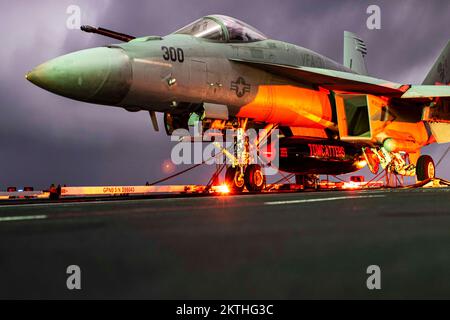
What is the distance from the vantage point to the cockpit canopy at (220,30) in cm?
768

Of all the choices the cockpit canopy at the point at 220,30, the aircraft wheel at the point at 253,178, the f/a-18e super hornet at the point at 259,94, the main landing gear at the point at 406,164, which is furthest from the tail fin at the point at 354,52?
the aircraft wheel at the point at 253,178

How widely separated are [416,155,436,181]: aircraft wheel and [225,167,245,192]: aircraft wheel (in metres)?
4.55

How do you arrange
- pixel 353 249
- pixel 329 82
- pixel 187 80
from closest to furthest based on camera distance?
pixel 353 249 → pixel 187 80 → pixel 329 82

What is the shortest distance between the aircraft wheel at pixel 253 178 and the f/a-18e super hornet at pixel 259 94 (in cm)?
2

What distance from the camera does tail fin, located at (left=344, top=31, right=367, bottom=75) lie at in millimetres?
16250

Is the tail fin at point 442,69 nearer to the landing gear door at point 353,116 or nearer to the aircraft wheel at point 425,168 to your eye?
the aircraft wheel at point 425,168

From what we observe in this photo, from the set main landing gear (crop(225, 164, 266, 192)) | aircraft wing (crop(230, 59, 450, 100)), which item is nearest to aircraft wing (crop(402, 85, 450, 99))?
aircraft wing (crop(230, 59, 450, 100))

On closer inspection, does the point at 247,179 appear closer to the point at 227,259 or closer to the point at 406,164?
the point at 406,164

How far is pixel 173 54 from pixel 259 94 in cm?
198
